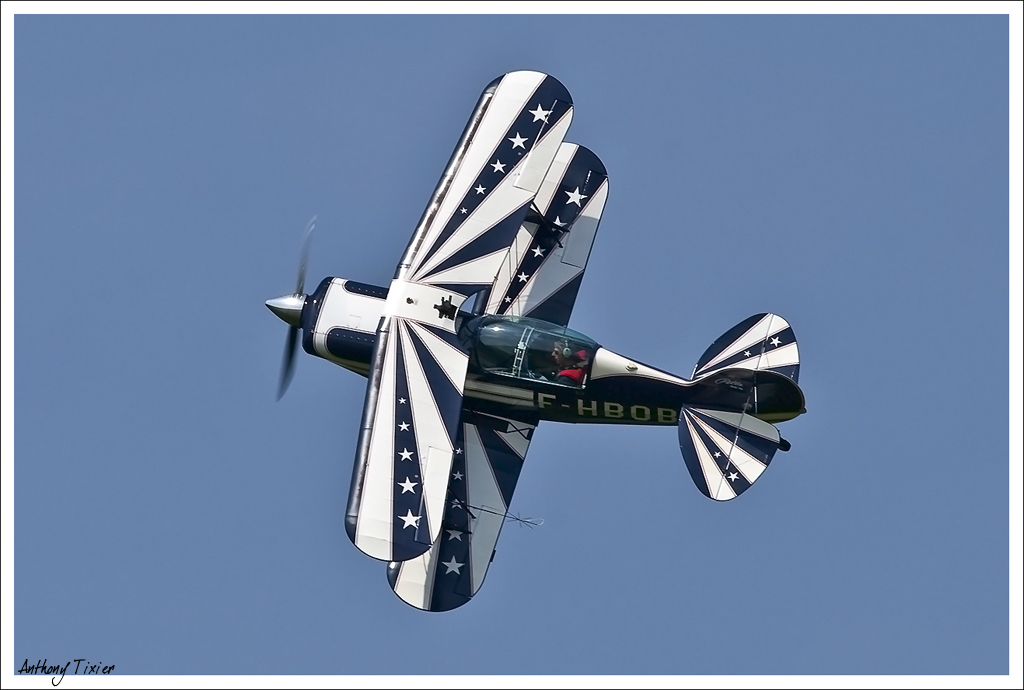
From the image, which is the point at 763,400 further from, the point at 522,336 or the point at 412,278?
the point at 412,278

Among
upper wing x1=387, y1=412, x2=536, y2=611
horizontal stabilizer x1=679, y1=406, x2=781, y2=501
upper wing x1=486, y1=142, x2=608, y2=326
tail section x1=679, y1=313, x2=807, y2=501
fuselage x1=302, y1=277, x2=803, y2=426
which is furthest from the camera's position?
upper wing x1=486, y1=142, x2=608, y2=326

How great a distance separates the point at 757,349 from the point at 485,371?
439cm

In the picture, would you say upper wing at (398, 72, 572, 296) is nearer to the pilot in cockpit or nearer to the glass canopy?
the glass canopy

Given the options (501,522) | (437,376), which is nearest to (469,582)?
(501,522)

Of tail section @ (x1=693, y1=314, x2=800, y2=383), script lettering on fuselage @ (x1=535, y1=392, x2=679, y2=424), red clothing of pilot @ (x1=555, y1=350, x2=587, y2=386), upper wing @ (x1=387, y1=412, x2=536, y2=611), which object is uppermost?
tail section @ (x1=693, y1=314, x2=800, y2=383)

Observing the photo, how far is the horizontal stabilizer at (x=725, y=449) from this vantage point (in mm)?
26844

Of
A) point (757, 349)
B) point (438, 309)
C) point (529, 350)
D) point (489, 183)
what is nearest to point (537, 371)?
point (529, 350)

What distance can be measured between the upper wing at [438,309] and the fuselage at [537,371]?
64cm

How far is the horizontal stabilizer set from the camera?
26.8m

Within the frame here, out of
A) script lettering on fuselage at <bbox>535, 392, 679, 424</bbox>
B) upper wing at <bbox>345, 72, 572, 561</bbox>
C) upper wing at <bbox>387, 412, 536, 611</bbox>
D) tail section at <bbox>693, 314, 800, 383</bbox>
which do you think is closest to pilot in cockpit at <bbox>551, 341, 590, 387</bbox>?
script lettering on fuselage at <bbox>535, 392, 679, 424</bbox>

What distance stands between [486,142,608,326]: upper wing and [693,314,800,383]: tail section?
294 cm

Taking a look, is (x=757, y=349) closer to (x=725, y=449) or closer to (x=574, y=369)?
(x=725, y=449)

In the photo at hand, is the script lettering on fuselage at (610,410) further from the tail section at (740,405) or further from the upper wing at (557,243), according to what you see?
the upper wing at (557,243)

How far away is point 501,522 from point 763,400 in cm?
474
